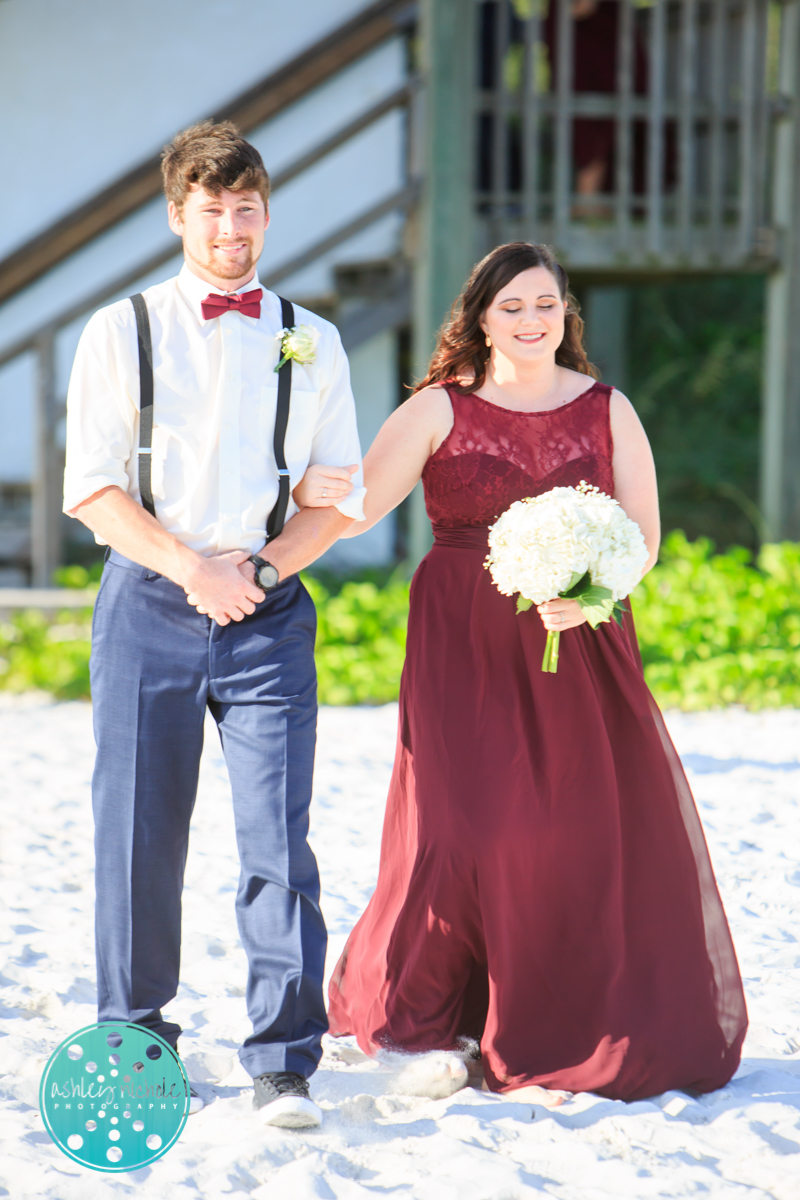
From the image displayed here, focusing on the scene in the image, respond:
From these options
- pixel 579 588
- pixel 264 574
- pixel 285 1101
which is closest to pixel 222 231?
pixel 264 574

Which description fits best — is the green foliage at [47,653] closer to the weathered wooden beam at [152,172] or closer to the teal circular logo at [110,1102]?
the weathered wooden beam at [152,172]

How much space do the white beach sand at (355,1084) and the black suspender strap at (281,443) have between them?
1.17m

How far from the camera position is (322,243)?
305 inches

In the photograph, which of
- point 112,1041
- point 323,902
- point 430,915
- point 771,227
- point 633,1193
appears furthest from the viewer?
point 771,227

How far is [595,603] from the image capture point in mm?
2791

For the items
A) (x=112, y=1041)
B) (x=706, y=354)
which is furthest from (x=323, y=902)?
(x=706, y=354)

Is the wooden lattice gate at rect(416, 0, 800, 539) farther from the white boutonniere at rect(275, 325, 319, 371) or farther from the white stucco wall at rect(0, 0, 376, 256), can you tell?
the white boutonniere at rect(275, 325, 319, 371)

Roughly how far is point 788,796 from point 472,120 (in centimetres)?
435

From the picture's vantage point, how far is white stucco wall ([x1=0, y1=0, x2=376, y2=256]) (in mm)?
9508

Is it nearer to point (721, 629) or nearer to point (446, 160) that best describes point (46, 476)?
point (446, 160)

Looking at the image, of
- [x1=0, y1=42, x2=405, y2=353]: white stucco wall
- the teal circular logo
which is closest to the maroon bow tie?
the teal circular logo

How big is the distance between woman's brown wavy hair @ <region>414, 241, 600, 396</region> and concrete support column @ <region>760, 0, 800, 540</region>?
5.37m

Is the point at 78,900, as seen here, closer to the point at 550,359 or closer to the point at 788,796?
the point at 550,359

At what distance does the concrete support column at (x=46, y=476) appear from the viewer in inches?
294
